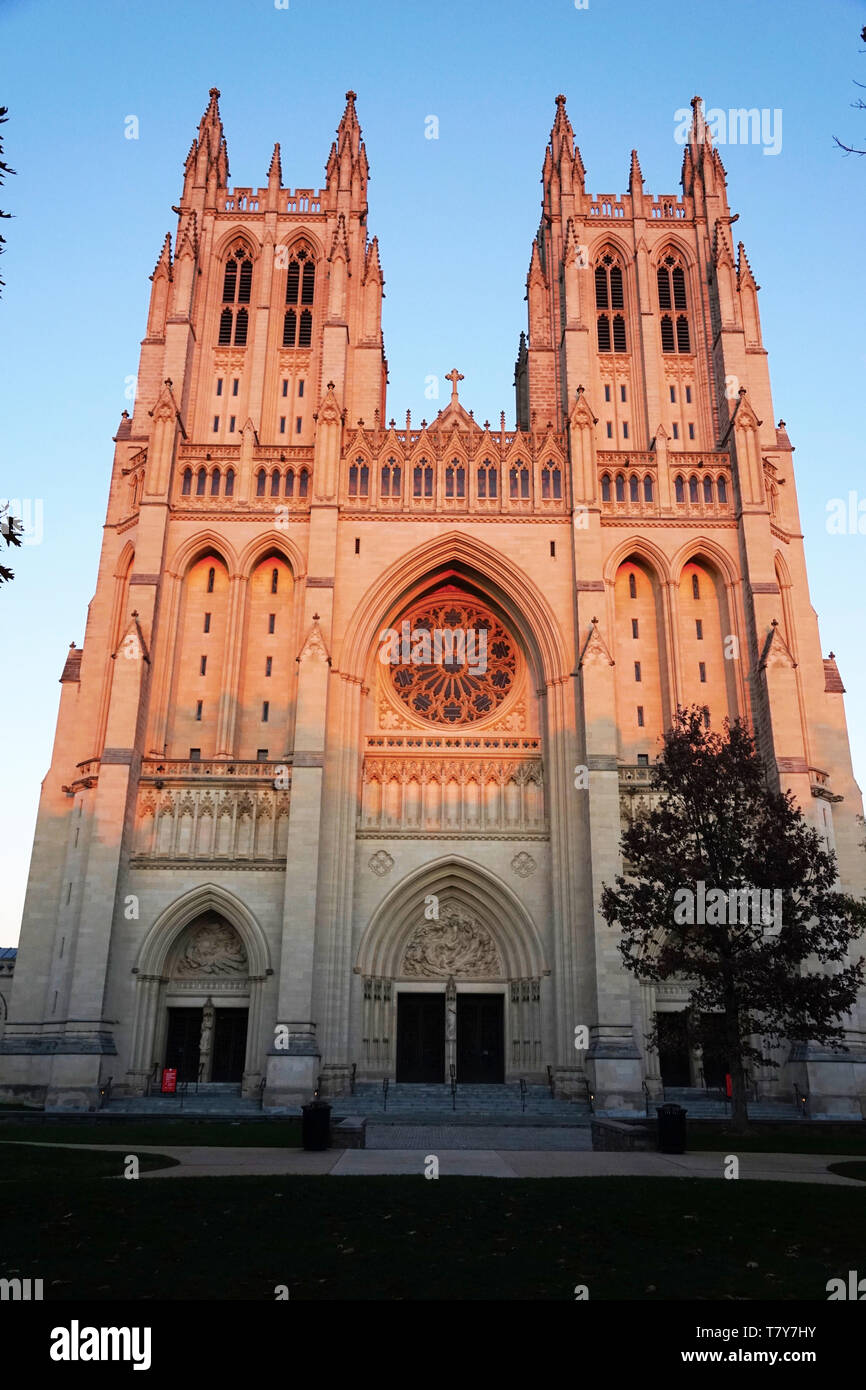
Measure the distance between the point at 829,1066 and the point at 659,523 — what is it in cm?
1967

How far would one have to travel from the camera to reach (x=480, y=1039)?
117 feet

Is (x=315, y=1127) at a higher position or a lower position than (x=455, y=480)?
lower

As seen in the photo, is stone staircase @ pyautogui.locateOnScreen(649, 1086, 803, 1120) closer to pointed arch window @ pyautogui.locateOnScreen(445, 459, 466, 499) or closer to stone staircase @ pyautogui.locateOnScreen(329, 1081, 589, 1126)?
stone staircase @ pyautogui.locateOnScreen(329, 1081, 589, 1126)

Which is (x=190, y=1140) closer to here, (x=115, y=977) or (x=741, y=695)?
(x=115, y=977)

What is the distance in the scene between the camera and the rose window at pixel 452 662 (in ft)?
130

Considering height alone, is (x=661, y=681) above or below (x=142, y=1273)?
above

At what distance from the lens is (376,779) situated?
37344 mm

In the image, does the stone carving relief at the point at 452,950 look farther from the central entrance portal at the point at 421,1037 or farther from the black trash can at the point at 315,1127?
the black trash can at the point at 315,1127

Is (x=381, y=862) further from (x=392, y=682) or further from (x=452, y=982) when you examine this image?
(x=392, y=682)

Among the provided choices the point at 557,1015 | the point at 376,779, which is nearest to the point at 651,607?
the point at 376,779

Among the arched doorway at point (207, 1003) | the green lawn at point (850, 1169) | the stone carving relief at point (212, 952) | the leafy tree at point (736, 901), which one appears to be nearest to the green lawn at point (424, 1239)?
the green lawn at point (850, 1169)

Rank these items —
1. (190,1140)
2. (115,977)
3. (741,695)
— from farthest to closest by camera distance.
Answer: (741,695), (115,977), (190,1140)

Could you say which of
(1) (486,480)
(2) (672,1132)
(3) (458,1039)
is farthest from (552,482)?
(2) (672,1132)

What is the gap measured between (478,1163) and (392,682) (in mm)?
24381
